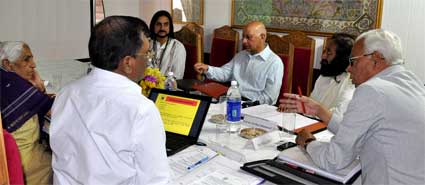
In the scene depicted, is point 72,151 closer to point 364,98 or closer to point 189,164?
point 189,164

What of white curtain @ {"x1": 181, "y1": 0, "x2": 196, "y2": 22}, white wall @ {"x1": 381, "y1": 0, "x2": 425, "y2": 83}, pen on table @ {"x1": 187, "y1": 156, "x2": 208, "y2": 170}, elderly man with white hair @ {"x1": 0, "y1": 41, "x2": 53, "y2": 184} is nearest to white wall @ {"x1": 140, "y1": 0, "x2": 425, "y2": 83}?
white wall @ {"x1": 381, "y1": 0, "x2": 425, "y2": 83}

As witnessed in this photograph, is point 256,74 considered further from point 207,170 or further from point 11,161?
point 11,161

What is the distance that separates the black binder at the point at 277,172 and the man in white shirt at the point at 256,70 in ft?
4.88

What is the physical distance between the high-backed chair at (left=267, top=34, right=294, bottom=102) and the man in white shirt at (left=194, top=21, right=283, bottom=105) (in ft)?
0.34

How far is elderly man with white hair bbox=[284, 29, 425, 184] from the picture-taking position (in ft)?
4.30

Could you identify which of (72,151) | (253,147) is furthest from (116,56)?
(253,147)

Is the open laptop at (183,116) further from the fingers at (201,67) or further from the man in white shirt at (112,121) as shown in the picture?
the fingers at (201,67)

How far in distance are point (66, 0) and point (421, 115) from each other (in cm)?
351

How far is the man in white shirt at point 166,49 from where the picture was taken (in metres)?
3.67

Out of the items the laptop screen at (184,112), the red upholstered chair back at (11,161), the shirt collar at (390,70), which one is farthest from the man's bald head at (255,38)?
the red upholstered chair back at (11,161)

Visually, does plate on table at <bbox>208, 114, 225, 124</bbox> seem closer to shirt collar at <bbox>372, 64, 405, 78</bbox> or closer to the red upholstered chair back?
shirt collar at <bbox>372, 64, 405, 78</bbox>

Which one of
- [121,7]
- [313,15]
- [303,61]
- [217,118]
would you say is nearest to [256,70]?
[303,61]

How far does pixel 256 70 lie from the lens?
3086 mm

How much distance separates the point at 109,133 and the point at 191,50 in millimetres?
2993
